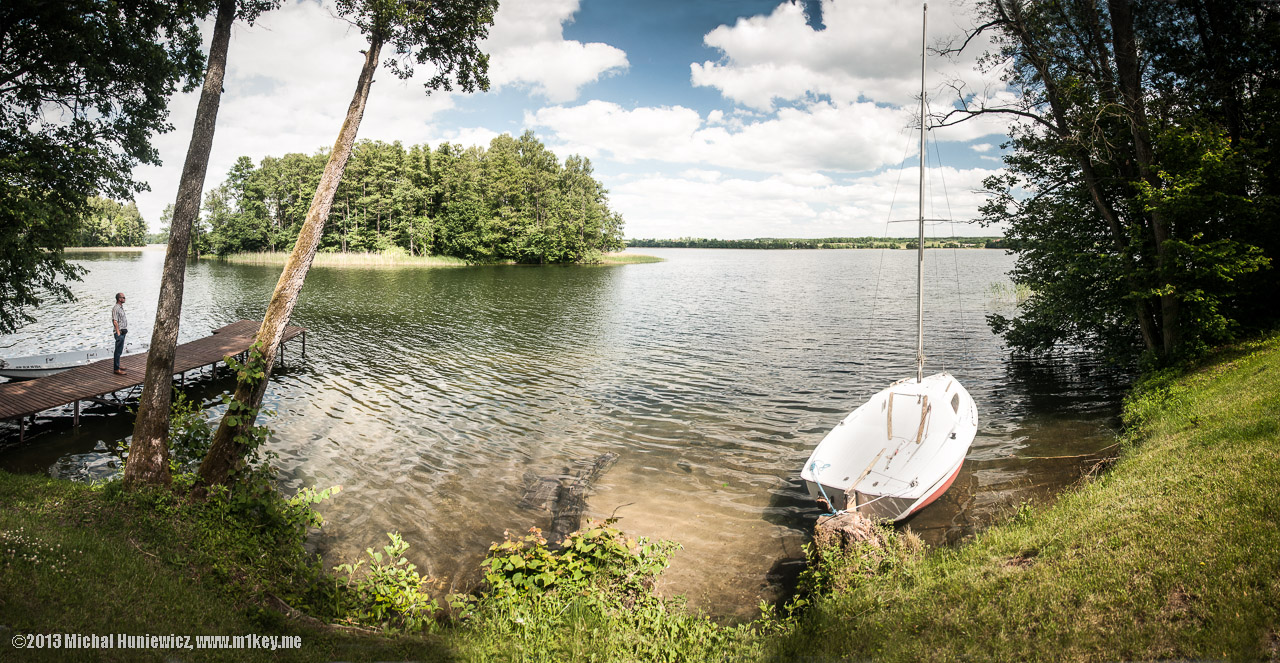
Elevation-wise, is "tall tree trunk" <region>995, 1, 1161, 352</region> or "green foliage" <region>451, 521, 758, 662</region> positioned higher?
"tall tree trunk" <region>995, 1, 1161, 352</region>

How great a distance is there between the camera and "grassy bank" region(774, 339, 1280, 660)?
171 inches

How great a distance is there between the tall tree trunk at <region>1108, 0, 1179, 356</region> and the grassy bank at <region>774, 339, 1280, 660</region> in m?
7.04

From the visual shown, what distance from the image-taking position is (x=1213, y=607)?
4359mm

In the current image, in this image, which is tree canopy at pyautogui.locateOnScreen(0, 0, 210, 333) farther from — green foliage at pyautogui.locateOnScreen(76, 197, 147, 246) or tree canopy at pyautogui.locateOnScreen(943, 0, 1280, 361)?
green foliage at pyautogui.locateOnScreen(76, 197, 147, 246)

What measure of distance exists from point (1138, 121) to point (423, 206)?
258ft

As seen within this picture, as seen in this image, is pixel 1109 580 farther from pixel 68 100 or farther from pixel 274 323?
pixel 68 100

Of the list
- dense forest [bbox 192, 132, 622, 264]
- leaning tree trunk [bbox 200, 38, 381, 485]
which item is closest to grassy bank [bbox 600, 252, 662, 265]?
dense forest [bbox 192, 132, 622, 264]

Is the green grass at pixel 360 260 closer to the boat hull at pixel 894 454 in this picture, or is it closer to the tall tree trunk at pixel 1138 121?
the boat hull at pixel 894 454

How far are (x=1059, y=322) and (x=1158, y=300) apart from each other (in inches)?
103

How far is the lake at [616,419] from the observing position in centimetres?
895

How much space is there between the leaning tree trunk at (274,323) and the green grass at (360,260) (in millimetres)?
62525

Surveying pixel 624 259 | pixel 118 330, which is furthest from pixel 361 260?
pixel 118 330

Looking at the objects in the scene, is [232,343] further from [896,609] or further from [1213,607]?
[1213,607]

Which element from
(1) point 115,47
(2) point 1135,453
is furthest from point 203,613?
(1) point 115,47
